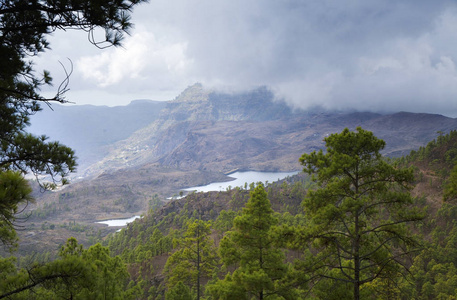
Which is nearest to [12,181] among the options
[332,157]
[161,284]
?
[332,157]

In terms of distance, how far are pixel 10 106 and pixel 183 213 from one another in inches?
4237

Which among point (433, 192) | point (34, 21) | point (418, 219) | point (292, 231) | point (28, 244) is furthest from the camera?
point (28, 244)

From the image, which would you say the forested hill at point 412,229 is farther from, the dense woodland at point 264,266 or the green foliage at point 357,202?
the green foliage at point 357,202

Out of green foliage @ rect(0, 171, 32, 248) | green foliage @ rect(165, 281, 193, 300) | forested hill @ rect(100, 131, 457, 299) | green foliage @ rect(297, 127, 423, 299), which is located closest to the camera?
green foliage @ rect(0, 171, 32, 248)

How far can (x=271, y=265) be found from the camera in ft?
39.8

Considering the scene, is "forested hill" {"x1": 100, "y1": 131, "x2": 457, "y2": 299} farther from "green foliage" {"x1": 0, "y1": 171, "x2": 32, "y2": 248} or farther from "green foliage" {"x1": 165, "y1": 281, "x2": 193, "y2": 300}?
Answer: "green foliage" {"x1": 0, "y1": 171, "x2": 32, "y2": 248}

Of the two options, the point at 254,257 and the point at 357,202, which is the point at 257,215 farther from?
the point at 357,202

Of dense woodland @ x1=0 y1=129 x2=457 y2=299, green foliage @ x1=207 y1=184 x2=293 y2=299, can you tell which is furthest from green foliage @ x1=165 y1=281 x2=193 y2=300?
green foliage @ x1=207 y1=184 x2=293 y2=299

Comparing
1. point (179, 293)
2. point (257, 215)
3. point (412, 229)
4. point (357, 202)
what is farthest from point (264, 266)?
point (412, 229)

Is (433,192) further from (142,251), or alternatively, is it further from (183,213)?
(183,213)

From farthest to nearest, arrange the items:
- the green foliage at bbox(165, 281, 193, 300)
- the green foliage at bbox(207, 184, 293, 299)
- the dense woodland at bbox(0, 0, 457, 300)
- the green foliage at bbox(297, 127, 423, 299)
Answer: the green foliage at bbox(165, 281, 193, 300)
the green foliage at bbox(207, 184, 293, 299)
the green foliage at bbox(297, 127, 423, 299)
the dense woodland at bbox(0, 0, 457, 300)

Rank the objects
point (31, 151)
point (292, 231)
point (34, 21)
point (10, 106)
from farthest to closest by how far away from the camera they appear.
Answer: point (292, 231), point (10, 106), point (31, 151), point (34, 21)

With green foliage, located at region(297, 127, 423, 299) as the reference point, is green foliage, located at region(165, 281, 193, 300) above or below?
below

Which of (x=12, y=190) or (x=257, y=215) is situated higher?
(x=12, y=190)
